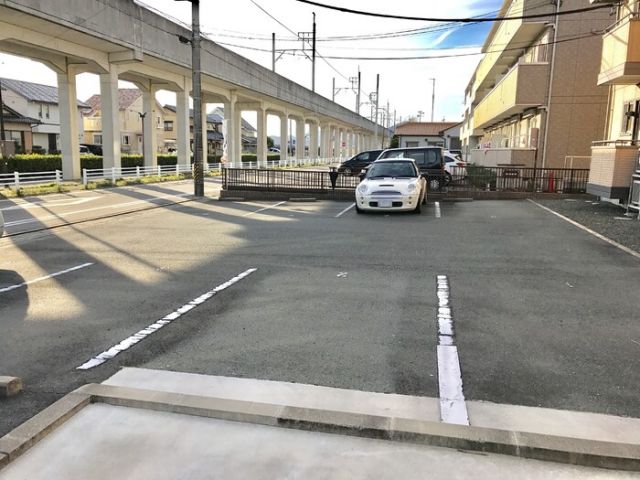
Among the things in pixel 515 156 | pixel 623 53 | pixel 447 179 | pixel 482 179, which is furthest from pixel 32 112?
pixel 623 53

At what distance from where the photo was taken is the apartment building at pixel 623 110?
1276 centimetres

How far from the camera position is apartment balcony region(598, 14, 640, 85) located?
1286 cm

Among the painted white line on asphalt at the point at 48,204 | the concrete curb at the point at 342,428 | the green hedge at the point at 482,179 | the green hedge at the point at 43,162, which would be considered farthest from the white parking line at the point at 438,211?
the green hedge at the point at 43,162

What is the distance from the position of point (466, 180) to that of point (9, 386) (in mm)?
16865

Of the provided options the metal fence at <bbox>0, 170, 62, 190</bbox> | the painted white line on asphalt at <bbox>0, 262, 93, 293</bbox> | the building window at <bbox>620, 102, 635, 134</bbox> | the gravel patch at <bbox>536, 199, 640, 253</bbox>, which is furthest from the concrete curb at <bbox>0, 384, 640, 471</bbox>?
the metal fence at <bbox>0, 170, 62, 190</bbox>

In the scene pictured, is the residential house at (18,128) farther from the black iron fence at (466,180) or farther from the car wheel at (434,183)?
the car wheel at (434,183)

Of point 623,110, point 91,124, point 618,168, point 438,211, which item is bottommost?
point 438,211

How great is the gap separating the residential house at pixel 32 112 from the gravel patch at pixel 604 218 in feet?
154

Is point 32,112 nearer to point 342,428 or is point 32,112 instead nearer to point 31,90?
point 31,90

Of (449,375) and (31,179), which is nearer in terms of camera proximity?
(449,375)

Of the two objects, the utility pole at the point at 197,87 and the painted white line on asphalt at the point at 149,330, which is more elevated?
the utility pole at the point at 197,87

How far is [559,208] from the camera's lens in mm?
14898

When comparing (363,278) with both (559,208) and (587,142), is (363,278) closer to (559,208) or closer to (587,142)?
(559,208)

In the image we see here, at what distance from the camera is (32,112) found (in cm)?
5388
